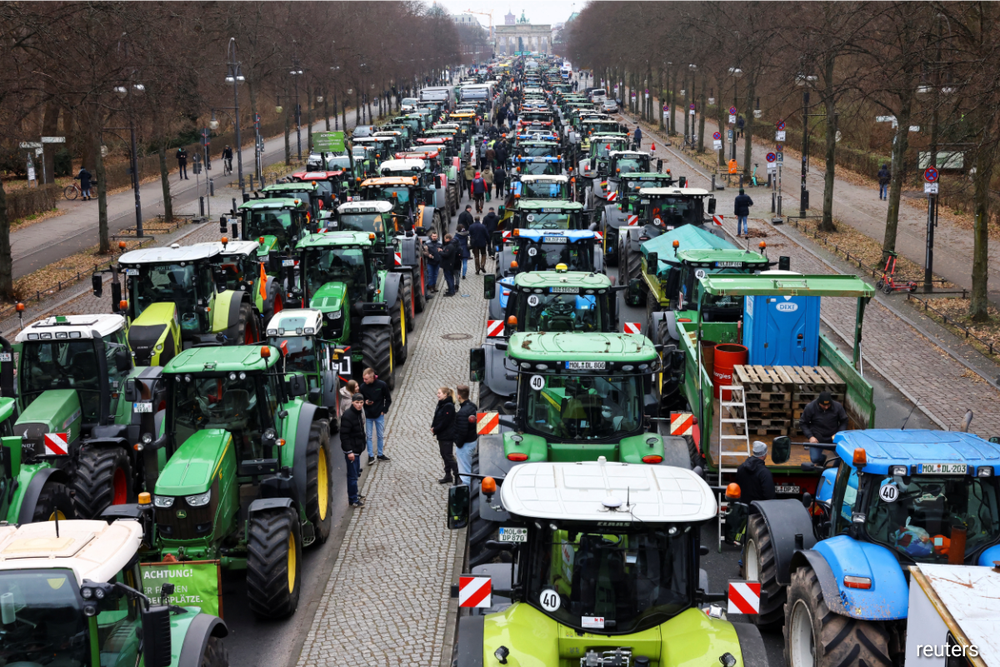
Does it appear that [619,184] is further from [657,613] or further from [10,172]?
[10,172]

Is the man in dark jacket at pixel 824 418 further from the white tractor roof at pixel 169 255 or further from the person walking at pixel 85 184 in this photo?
the person walking at pixel 85 184

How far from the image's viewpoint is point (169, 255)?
57.1 feet

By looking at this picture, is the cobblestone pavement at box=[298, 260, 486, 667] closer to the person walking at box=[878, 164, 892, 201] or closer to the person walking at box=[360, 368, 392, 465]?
the person walking at box=[360, 368, 392, 465]

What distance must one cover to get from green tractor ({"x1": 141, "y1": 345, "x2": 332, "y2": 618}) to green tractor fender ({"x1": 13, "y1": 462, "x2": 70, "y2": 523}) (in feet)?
3.35

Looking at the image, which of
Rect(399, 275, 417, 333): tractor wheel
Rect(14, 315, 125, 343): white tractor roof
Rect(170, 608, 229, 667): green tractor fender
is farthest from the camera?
Rect(399, 275, 417, 333): tractor wheel

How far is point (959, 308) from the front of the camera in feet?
76.3

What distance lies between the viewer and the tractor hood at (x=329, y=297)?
1770 cm

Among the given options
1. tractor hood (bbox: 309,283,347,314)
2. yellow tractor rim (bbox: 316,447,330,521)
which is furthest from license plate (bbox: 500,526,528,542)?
tractor hood (bbox: 309,283,347,314)

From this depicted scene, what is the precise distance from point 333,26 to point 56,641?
62.3 meters

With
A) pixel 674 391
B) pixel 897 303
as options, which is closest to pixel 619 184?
pixel 897 303

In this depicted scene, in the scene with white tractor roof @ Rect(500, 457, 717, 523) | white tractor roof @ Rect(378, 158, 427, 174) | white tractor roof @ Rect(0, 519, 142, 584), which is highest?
white tractor roof @ Rect(378, 158, 427, 174)

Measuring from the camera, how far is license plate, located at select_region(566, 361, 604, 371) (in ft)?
35.3

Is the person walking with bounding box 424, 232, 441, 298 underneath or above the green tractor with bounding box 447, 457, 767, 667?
underneath

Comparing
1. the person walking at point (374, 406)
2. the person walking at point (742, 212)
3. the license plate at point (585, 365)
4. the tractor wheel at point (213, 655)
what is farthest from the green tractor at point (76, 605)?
the person walking at point (742, 212)
